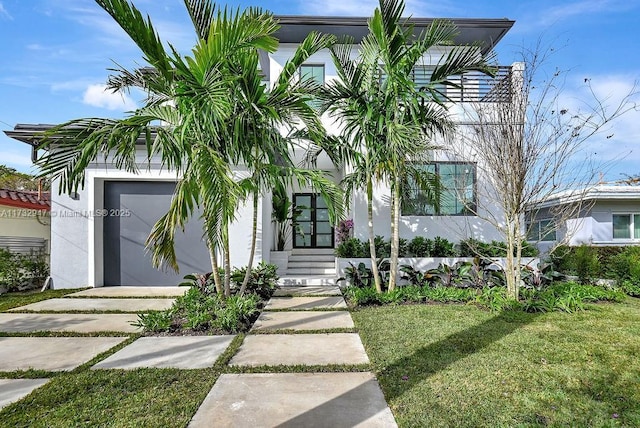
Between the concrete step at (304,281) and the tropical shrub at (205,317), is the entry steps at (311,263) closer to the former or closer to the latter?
the concrete step at (304,281)

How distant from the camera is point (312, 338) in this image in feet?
16.5

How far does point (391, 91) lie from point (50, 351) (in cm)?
659

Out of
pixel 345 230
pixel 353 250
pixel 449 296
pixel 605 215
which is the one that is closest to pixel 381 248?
pixel 353 250

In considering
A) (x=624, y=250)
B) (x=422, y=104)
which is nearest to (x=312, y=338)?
(x=422, y=104)

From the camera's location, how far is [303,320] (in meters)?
6.03

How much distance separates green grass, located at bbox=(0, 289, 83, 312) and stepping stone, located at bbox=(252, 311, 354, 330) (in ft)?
16.9

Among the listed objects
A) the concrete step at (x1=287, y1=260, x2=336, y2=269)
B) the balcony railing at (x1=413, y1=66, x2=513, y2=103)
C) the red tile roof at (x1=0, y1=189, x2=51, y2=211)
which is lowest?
the concrete step at (x1=287, y1=260, x2=336, y2=269)

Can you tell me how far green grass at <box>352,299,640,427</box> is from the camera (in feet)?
9.61

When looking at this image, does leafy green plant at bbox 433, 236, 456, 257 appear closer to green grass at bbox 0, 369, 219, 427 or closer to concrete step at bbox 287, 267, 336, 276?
concrete step at bbox 287, 267, 336, 276

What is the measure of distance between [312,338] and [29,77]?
38.6 feet

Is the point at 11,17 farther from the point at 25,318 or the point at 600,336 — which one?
the point at 600,336

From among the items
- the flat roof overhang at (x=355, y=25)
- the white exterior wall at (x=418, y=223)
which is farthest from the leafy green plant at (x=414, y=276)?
the flat roof overhang at (x=355, y=25)

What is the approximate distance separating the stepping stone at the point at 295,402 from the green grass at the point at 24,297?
627 centimetres

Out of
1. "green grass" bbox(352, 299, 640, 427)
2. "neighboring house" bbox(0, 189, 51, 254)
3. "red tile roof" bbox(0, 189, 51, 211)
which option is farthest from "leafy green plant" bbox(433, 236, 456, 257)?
"red tile roof" bbox(0, 189, 51, 211)
